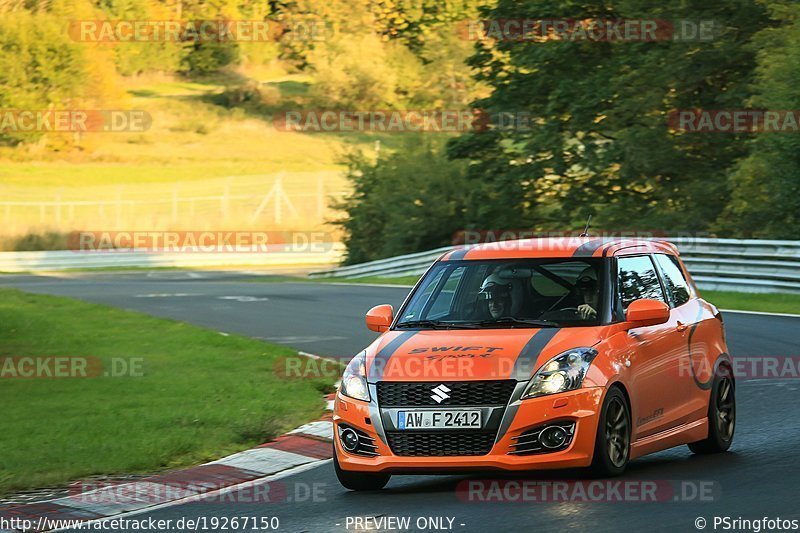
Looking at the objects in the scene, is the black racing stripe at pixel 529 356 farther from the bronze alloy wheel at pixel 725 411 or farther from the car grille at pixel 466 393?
the bronze alloy wheel at pixel 725 411

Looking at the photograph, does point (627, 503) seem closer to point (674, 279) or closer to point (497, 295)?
point (497, 295)

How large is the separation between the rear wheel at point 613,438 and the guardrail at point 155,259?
42427mm

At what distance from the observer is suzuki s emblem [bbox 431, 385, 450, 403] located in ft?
27.5

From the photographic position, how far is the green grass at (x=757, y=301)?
891 inches

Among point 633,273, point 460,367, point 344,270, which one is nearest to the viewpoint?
point 460,367

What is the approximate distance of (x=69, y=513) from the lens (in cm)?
888

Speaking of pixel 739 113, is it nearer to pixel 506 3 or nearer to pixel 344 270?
pixel 506 3

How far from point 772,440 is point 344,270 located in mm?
34212

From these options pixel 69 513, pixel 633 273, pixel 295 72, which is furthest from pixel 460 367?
pixel 295 72

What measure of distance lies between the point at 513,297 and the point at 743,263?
17.9 m

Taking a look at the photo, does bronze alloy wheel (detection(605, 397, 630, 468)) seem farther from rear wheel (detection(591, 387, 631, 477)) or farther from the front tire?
the front tire

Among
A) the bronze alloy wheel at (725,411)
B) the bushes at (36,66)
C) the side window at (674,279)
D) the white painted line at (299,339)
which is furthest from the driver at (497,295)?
the bushes at (36,66)

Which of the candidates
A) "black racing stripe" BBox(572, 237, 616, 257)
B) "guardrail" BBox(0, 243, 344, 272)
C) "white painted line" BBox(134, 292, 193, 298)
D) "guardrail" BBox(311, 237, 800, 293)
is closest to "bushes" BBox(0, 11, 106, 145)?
"guardrail" BBox(0, 243, 344, 272)

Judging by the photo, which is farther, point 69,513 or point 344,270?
point 344,270
